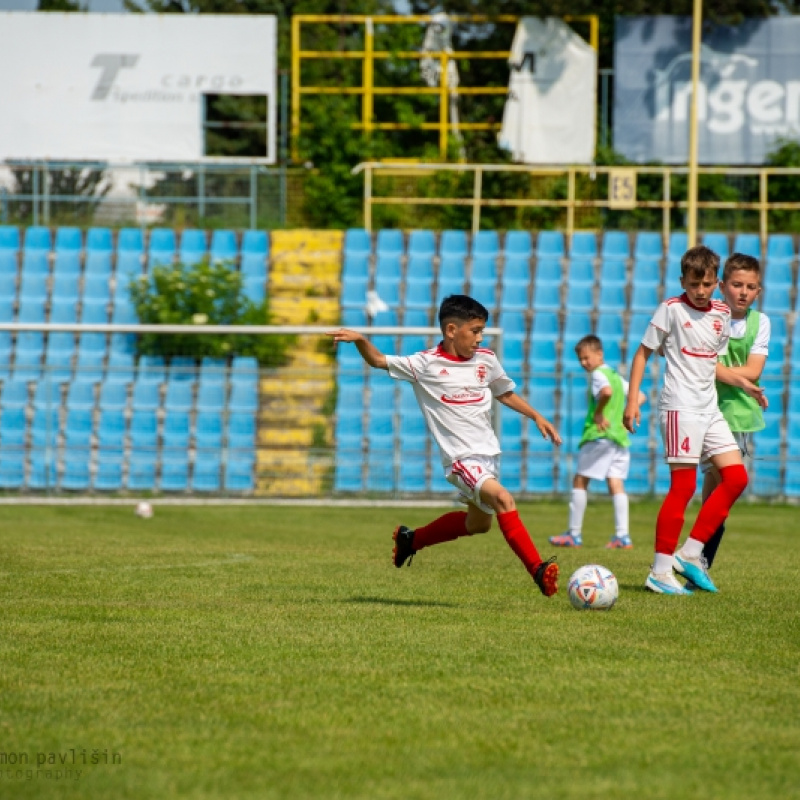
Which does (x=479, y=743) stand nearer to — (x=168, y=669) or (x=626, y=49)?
(x=168, y=669)

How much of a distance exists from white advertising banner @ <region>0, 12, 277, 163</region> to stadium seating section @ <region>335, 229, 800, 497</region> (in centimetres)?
651

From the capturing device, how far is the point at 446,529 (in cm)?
764

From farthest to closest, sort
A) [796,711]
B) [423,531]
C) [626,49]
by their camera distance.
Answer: [626,49] → [423,531] → [796,711]

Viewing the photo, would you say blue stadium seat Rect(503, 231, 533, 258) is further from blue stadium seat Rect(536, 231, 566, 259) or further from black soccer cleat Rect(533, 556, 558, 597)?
black soccer cleat Rect(533, 556, 558, 597)

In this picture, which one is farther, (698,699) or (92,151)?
(92,151)

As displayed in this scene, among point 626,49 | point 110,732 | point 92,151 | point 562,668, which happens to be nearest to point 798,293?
point 626,49

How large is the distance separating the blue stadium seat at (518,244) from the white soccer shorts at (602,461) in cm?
1100

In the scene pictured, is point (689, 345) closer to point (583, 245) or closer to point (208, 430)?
point (208, 430)

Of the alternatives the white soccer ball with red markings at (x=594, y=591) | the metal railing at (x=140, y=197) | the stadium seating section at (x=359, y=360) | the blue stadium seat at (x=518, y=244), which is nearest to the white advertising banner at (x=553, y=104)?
the blue stadium seat at (x=518, y=244)

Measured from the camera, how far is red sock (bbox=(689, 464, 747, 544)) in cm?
759

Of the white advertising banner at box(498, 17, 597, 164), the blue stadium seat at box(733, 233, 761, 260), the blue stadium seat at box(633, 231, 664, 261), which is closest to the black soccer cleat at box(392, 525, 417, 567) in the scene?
the blue stadium seat at box(633, 231, 664, 261)

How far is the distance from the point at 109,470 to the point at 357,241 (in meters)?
7.58

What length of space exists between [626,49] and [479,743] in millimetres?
25410

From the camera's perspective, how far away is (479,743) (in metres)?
3.90
